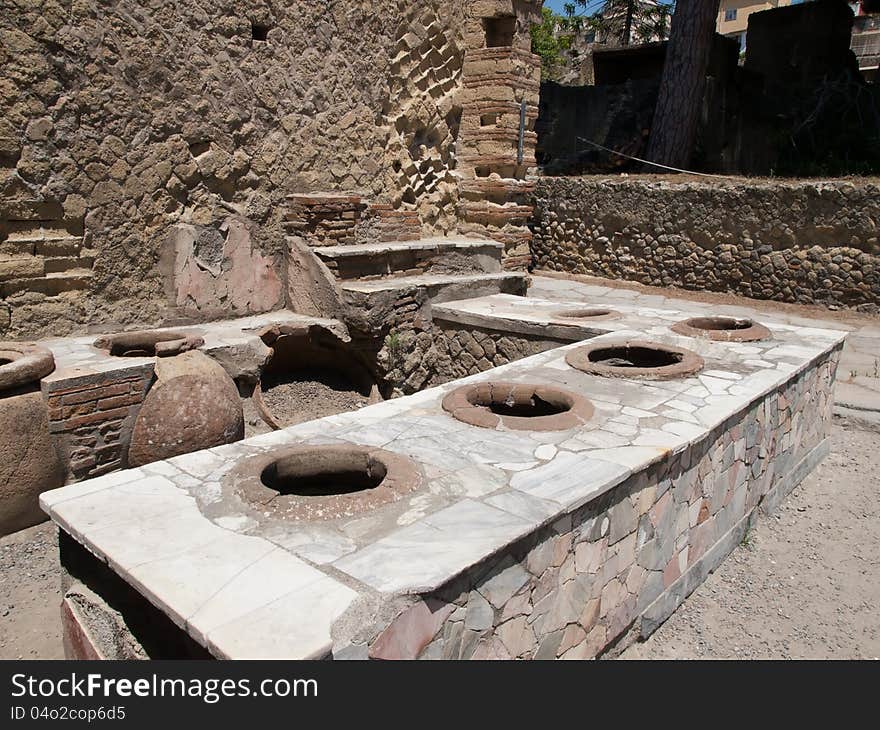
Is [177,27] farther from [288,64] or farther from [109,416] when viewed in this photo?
[109,416]

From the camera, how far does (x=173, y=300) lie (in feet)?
19.3

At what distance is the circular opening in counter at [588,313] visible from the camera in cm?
640

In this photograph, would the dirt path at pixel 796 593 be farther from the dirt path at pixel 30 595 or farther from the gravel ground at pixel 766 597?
the dirt path at pixel 30 595

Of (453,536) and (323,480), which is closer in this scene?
(453,536)

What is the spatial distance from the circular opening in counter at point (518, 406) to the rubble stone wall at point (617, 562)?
1.96 ft

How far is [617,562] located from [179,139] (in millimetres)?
4717

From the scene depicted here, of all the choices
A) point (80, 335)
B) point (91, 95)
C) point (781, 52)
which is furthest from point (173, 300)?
point (781, 52)

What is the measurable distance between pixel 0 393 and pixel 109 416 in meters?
0.60

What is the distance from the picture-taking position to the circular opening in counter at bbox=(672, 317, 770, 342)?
561cm

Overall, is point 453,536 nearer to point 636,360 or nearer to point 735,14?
point 636,360

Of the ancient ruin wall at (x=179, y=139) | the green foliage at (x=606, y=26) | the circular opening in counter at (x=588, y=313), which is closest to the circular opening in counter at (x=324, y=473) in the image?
the ancient ruin wall at (x=179, y=139)

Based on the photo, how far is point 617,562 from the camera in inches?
119

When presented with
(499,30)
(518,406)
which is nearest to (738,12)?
(499,30)

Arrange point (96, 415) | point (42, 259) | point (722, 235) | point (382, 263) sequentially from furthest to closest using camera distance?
1. point (722, 235)
2. point (382, 263)
3. point (42, 259)
4. point (96, 415)
